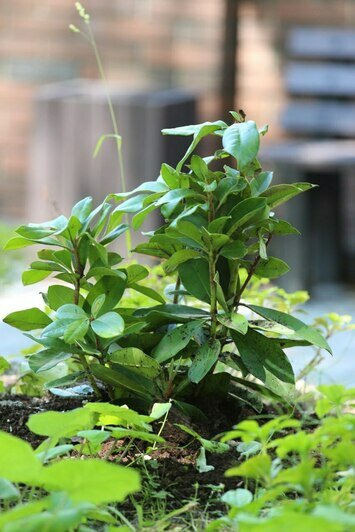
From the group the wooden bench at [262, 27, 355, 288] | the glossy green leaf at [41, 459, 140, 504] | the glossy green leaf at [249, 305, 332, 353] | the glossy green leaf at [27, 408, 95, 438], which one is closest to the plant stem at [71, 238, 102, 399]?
the glossy green leaf at [249, 305, 332, 353]

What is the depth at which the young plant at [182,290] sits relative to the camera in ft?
5.93

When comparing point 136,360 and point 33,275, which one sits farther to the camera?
point 33,275

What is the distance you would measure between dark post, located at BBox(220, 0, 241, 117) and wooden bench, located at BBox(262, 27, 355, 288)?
0.39 meters

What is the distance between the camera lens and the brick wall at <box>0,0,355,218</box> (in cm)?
688

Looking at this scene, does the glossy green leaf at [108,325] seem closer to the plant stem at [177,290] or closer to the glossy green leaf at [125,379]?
the glossy green leaf at [125,379]

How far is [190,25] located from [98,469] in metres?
5.97

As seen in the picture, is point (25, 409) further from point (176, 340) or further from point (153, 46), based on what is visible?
point (153, 46)

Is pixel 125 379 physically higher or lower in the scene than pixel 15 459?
lower

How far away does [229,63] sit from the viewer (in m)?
6.93

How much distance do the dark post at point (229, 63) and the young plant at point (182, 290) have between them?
5081mm

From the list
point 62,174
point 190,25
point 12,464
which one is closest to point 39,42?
point 190,25

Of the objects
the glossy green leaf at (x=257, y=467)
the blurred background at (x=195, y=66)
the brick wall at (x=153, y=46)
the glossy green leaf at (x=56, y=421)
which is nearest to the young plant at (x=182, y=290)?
the glossy green leaf at (x=56, y=421)

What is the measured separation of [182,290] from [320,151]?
3782 millimetres

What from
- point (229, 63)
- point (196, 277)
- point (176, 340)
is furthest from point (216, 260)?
point (229, 63)
